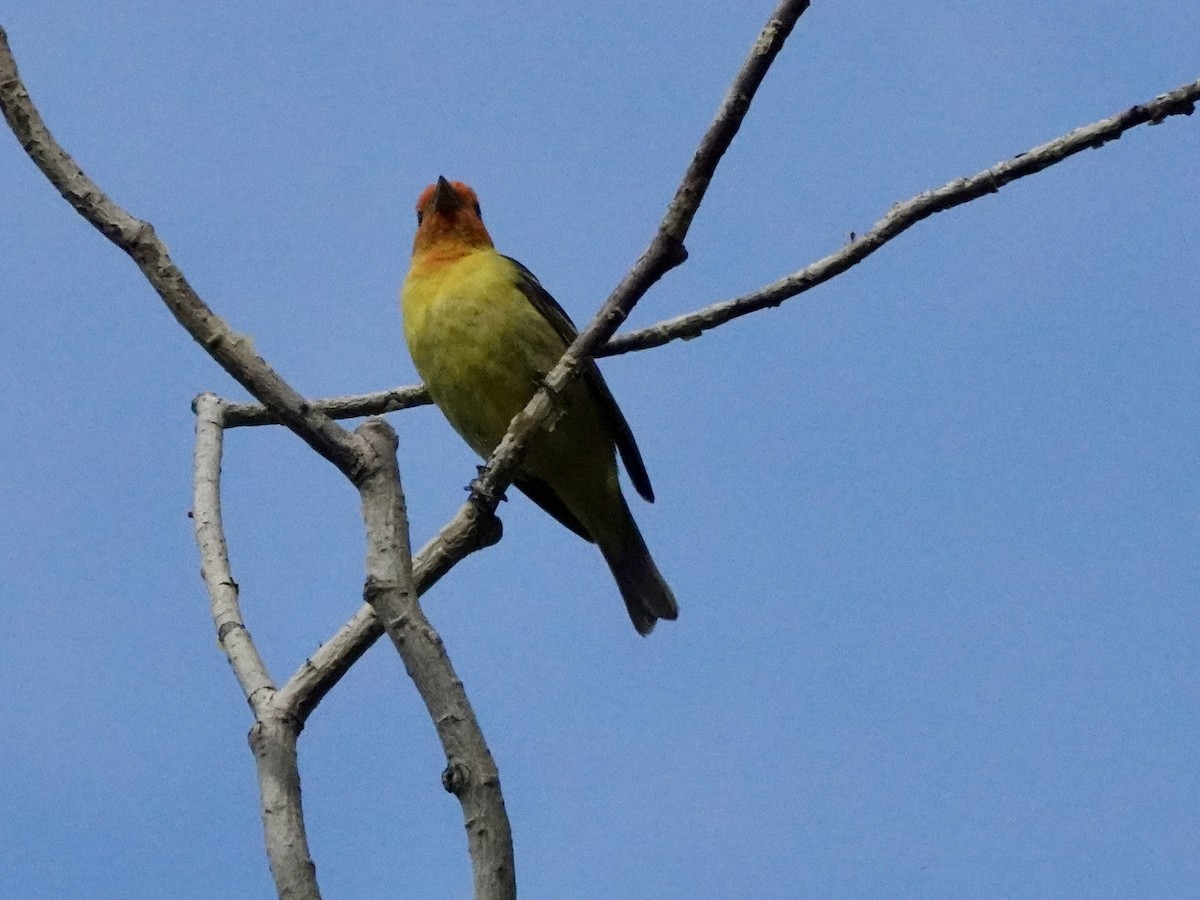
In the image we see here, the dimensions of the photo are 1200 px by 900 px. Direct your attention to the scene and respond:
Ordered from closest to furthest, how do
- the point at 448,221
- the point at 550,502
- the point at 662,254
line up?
the point at 662,254 < the point at 550,502 < the point at 448,221

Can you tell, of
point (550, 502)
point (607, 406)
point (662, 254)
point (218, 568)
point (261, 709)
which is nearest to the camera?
point (261, 709)

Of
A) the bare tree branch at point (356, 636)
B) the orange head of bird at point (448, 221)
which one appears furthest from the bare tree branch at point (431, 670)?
the orange head of bird at point (448, 221)

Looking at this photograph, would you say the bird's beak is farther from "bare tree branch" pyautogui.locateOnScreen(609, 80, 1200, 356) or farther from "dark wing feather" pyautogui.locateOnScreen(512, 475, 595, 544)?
"bare tree branch" pyautogui.locateOnScreen(609, 80, 1200, 356)

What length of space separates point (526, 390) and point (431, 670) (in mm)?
3366

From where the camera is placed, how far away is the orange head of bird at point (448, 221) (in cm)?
754

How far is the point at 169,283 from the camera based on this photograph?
3.91m

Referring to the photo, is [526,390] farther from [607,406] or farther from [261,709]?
[261,709]

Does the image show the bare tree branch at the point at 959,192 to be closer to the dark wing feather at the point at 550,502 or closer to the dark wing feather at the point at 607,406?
the dark wing feather at the point at 607,406

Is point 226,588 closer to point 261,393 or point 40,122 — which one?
point 261,393

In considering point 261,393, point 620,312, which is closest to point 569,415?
point 620,312

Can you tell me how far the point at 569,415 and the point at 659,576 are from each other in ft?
3.19

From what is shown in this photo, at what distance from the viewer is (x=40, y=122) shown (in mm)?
4191

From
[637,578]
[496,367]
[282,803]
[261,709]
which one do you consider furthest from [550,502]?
[282,803]

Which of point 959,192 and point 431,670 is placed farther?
point 959,192
